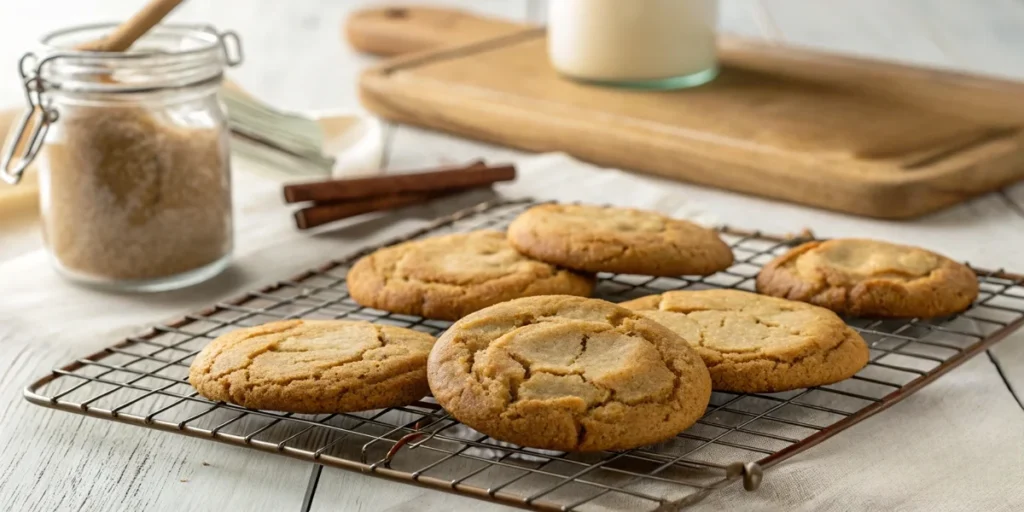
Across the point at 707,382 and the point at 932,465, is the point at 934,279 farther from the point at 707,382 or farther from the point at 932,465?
the point at 707,382

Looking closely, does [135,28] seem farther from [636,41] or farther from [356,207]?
[636,41]

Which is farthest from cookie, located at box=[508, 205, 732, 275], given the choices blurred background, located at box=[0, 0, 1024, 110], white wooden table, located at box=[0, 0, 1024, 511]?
blurred background, located at box=[0, 0, 1024, 110]

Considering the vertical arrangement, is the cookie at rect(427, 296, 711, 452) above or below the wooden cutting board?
above

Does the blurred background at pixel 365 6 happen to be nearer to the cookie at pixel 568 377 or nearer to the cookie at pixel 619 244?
the cookie at pixel 619 244

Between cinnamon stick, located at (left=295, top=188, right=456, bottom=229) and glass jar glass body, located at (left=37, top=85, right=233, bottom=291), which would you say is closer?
glass jar glass body, located at (left=37, top=85, right=233, bottom=291)

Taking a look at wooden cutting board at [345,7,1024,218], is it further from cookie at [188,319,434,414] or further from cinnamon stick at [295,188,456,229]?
cookie at [188,319,434,414]

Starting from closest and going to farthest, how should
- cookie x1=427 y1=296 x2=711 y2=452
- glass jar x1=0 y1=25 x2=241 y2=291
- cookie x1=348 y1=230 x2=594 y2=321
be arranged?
cookie x1=427 y1=296 x2=711 y2=452
cookie x1=348 y1=230 x2=594 y2=321
glass jar x1=0 y1=25 x2=241 y2=291
